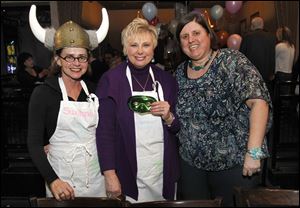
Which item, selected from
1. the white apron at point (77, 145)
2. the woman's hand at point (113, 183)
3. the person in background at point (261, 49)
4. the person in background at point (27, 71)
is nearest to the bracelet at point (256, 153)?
the woman's hand at point (113, 183)

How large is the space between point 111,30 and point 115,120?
1018cm

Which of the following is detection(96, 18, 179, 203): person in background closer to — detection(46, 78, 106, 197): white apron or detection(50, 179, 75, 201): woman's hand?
detection(46, 78, 106, 197): white apron

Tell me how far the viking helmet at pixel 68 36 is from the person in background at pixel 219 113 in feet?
1.42

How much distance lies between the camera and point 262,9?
9359 millimetres

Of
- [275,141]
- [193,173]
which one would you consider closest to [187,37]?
[193,173]

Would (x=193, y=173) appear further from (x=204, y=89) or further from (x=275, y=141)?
(x=275, y=141)

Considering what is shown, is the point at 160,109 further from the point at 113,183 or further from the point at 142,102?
the point at 113,183

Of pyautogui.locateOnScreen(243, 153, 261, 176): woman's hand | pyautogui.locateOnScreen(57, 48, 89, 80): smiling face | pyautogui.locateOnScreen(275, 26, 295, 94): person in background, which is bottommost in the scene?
pyautogui.locateOnScreen(243, 153, 261, 176): woman's hand

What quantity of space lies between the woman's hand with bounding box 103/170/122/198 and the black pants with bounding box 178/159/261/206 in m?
0.39

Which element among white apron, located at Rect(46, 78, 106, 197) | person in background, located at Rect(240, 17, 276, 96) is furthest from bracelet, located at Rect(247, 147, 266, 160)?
person in background, located at Rect(240, 17, 276, 96)

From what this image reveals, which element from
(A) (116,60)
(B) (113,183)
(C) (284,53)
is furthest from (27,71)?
(B) (113,183)

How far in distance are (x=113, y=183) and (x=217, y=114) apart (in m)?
0.60

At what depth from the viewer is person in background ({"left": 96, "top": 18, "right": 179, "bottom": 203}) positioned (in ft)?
5.68

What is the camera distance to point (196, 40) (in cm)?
182
